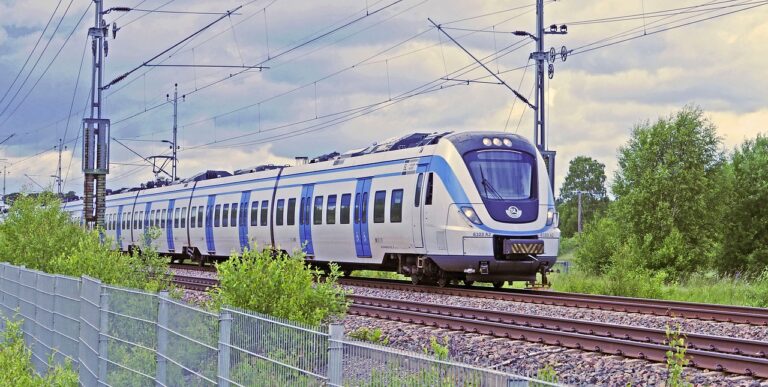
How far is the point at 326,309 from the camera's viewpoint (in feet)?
42.5

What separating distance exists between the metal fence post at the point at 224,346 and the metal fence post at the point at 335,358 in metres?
1.73

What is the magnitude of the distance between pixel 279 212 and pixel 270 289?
2055cm

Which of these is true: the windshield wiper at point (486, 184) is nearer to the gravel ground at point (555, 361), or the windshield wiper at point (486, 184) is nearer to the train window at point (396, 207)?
the train window at point (396, 207)

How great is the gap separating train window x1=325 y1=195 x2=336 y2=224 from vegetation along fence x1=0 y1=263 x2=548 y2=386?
14.1 meters

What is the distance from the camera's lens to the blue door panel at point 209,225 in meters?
39.8

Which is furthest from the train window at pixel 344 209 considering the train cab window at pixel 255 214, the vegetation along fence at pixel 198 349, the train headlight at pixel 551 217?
the vegetation along fence at pixel 198 349

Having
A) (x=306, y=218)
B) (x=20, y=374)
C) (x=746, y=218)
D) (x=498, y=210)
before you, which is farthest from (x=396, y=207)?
(x=746, y=218)

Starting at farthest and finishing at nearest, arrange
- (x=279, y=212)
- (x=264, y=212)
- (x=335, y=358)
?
1. (x=264, y=212)
2. (x=279, y=212)
3. (x=335, y=358)

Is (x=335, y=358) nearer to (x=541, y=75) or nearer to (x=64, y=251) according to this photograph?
(x=64, y=251)

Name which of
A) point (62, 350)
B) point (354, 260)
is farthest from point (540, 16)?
point (62, 350)

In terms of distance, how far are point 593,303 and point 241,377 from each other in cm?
1331

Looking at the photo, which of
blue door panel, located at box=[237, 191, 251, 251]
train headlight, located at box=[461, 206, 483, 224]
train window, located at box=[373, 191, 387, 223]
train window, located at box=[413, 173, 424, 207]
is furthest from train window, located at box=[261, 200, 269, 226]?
train headlight, located at box=[461, 206, 483, 224]

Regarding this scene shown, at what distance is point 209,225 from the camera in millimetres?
40094

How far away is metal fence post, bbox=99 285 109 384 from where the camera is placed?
36.6 ft
